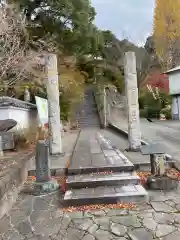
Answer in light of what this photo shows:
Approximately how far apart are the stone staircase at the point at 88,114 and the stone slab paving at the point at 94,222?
15.3 meters

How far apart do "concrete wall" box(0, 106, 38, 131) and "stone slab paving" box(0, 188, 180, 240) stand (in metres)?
5.14

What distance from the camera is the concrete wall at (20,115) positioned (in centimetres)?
911

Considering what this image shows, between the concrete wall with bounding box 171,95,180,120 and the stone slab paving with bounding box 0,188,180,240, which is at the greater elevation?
the concrete wall with bounding box 171,95,180,120

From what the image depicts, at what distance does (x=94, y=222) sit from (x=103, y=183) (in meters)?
1.28

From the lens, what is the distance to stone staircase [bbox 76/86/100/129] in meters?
20.2

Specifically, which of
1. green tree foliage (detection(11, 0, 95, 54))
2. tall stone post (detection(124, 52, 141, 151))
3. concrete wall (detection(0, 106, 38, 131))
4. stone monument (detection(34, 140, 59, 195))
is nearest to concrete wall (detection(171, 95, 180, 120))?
green tree foliage (detection(11, 0, 95, 54))

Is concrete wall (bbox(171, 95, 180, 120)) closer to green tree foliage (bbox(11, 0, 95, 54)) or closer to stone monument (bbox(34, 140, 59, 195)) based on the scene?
green tree foliage (bbox(11, 0, 95, 54))

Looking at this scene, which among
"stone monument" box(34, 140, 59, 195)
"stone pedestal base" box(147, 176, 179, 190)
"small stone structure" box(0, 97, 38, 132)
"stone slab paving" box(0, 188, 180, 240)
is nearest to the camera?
"stone slab paving" box(0, 188, 180, 240)

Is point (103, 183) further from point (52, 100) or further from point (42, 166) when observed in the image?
point (52, 100)

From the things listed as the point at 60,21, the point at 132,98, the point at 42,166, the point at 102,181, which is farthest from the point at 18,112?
the point at 60,21

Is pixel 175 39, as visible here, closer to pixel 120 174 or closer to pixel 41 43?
pixel 41 43

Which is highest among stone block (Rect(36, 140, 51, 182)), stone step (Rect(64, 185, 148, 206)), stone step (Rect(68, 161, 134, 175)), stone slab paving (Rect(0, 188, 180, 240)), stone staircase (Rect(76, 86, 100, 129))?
stone staircase (Rect(76, 86, 100, 129))

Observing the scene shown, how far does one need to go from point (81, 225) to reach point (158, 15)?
3339cm

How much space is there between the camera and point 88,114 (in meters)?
22.2
